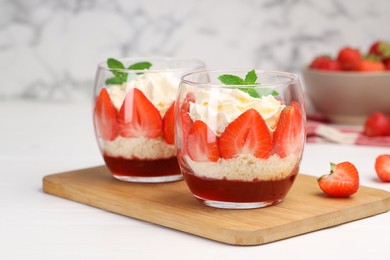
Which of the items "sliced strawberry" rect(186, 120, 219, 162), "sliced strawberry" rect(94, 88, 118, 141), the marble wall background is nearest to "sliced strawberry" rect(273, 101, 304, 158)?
"sliced strawberry" rect(186, 120, 219, 162)

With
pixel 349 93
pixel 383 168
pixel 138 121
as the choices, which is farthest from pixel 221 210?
pixel 349 93

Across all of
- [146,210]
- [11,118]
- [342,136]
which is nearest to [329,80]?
[342,136]

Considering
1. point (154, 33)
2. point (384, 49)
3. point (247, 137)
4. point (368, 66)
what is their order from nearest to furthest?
point (247, 137) → point (368, 66) → point (384, 49) → point (154, 33)

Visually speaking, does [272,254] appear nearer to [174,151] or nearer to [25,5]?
[174,151]

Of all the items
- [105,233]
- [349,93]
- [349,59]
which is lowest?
[105,233]

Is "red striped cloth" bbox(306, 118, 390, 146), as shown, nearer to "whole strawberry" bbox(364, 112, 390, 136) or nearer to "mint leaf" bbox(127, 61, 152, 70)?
"whole strawberry" bbox(364, 112, 390, 136)

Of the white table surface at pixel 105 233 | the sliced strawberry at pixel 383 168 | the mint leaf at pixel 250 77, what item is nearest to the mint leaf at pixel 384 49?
the white table surface at pixel 105 233

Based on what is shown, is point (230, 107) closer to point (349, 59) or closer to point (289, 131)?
point (289, 131)
